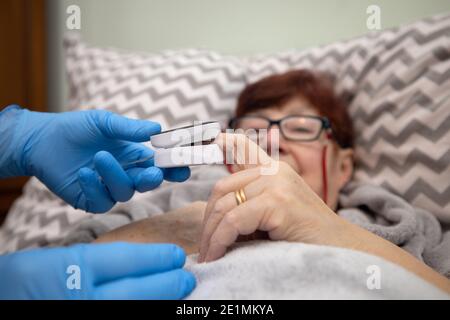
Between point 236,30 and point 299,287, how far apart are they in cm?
112

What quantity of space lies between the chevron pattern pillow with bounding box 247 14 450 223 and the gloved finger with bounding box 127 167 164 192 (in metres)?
0.54

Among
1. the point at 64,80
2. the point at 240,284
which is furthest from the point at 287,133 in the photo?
the point at 64,80

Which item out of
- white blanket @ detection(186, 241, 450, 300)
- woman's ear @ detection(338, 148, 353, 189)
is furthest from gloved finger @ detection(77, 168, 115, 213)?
woman's ear @ detection(338, 148, 353, 189)

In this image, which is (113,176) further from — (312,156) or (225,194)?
(312,156)

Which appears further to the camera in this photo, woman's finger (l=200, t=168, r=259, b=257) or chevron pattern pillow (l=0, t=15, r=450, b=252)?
chevron pattern pillow (l=0, t=15, r=450, b=252)

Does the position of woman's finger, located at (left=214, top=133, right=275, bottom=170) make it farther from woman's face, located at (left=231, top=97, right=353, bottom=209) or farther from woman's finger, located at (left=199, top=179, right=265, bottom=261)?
woman's face, located at (left=231, top=97, right=353, bottom=209)

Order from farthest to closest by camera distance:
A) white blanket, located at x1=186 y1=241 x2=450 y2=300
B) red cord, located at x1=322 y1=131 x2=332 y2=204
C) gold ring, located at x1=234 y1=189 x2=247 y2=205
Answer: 1. red cord, located at x1=322 y1=131 x2=332 y2=204
2. gold ring, located at x1=234 y1=189 x2=247 y2=205
3. white blanket, located at x1=186 y1=241 x2=450 y2=300

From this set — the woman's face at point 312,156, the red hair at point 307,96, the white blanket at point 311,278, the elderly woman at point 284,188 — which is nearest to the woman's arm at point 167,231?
the elderly woman at point 284,188

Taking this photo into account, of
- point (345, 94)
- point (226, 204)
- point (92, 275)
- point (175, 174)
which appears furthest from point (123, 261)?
point (345, 94)

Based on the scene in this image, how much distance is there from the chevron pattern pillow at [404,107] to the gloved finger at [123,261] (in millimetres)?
604

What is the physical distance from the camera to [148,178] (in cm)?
69

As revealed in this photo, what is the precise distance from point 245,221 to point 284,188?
0.08 meters

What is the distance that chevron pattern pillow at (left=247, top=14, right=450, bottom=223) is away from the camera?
2.56 feet

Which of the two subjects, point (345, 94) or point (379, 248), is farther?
point (345, 94)
